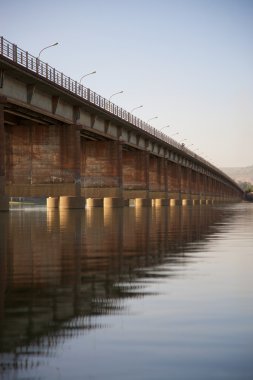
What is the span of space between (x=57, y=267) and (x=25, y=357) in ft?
21.0

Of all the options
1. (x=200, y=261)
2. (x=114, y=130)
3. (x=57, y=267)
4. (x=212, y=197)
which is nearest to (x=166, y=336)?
(x=57, y=267)

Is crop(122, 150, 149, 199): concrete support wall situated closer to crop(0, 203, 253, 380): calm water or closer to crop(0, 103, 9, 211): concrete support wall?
crop(0, 103, 9, 211): concrete support wall

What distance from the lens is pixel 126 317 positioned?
6.43 m

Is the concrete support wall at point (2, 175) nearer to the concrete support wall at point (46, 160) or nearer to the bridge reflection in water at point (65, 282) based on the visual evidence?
the concrete support wall at point (46, 160)

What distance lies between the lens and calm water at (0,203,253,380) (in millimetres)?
4605

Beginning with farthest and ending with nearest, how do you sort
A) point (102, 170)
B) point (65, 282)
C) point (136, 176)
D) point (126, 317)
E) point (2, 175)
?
point (136, 176), point (102, 170), point (2, 175), point (65, 282), point (126, 317)

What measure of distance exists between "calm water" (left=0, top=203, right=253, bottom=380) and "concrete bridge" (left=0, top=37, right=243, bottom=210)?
84.8 feet

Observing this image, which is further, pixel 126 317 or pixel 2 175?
pixel 2 175

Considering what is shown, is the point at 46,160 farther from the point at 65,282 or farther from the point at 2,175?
the point at 65,282

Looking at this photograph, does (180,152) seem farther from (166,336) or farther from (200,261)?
(166,336)

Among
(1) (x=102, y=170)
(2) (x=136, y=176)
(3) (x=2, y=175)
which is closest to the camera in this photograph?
(3) (x=2, y=175)

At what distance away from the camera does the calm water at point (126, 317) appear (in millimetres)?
4605

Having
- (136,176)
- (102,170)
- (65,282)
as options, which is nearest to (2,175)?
(102,170)

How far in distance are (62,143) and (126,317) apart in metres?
44.4
